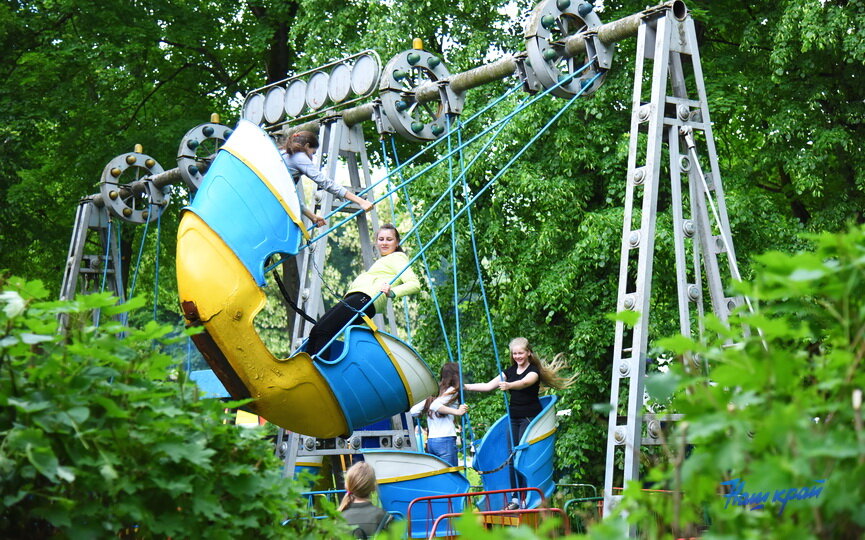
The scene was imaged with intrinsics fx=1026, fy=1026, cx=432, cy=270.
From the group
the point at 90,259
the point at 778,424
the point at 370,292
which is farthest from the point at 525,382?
the point at 90,259

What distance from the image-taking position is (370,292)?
7.30 m

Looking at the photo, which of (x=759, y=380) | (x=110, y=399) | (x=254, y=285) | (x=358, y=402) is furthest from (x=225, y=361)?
(x=759, y=380)

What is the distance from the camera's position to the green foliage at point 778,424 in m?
1.68

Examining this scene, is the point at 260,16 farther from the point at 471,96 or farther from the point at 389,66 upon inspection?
the point at 389,66

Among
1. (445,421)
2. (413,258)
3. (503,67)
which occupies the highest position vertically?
(503,67)

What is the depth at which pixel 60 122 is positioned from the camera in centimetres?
1597

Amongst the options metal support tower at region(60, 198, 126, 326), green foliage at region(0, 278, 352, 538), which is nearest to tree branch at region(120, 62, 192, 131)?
metal support tower at region(60, 198, 126, 326)

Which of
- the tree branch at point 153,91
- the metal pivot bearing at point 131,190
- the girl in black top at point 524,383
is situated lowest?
the girl in black top at point 524,383

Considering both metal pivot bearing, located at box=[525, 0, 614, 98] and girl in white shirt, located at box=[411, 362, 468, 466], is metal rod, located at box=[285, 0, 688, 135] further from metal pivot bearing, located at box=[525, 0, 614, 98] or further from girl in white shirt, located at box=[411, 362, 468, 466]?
girl in white shirt, located at box=[411, 362, 468, 466]

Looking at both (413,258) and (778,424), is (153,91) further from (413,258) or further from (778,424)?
(778,424)

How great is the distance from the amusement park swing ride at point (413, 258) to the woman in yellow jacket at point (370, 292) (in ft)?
0.38

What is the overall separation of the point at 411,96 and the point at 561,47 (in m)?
1.76

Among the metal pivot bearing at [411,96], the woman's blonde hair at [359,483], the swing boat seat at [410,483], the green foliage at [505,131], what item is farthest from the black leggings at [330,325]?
the green foliage at [505,131]

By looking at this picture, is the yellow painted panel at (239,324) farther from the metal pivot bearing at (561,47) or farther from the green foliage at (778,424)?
the green foliage at (778,424)
